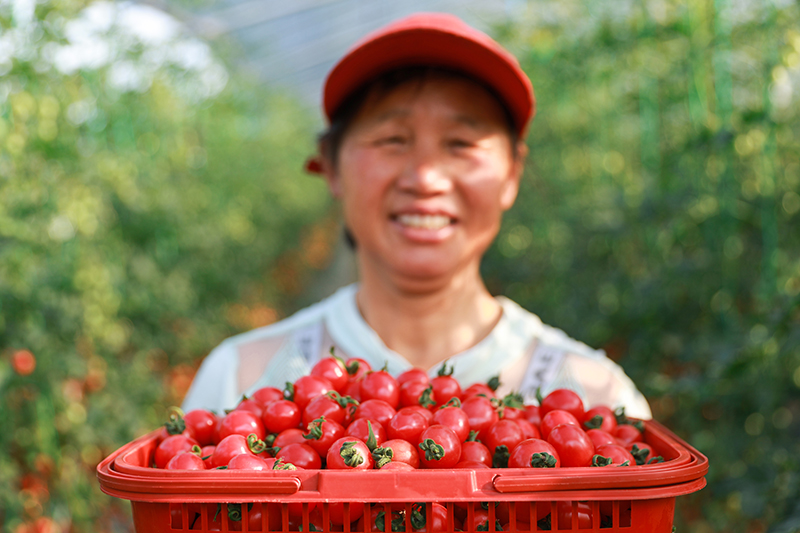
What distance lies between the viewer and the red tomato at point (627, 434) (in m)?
1.08

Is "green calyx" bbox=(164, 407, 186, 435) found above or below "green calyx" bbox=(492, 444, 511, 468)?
above

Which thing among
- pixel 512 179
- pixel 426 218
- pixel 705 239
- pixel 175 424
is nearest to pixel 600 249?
pixel 705 239

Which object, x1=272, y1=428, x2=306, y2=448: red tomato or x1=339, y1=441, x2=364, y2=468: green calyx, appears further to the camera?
x1=272, y1=428, x2=306, y2=448: red tomato

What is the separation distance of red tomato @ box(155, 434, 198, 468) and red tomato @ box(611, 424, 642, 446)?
2.21 ft

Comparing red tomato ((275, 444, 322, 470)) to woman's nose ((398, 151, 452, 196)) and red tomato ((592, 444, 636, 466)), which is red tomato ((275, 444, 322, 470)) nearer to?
red tomato ((592, 444, 636, 466))

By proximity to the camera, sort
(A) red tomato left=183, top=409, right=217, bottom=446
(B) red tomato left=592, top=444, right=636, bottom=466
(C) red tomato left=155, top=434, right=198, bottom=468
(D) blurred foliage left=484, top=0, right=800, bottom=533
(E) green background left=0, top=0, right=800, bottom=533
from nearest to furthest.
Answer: (B) red tomato left=592, top=444, right=636, bottom=466 → (C) red tomato left=155, top=434, right=198, bottom=468 → (A) red tomato left=183, top=409, right=217, bottom=446 → (D) blurred foliage left=484, top=0, right=800, bottom=533 → (E) green background left=0, top=0, right=800, bottom=533

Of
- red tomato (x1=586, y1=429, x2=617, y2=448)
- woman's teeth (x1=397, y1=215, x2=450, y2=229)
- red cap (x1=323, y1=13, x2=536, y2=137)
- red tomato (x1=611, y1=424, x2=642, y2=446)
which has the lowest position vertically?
red tomato (x1=611, y1=424, x2=642, y2=446)

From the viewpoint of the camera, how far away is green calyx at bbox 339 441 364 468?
2.76 feet

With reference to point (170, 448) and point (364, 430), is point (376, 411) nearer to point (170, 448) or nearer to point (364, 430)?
point (364, 430)

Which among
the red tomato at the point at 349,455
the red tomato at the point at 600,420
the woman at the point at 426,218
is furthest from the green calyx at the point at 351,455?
the woman at the point at 426,218

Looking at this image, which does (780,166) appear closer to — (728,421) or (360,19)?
(728,421)

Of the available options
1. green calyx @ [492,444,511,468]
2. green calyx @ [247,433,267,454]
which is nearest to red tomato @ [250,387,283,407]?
green calyx @ [247,433,267,454]

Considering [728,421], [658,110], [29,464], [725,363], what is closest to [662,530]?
[725,363]

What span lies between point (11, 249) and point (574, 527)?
6.74ft
